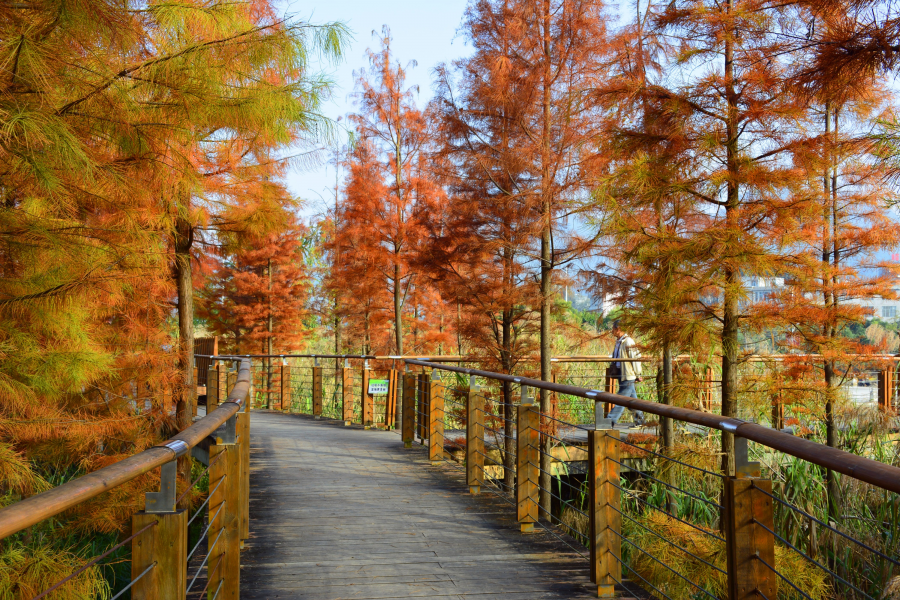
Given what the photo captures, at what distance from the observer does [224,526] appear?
9.83 feet

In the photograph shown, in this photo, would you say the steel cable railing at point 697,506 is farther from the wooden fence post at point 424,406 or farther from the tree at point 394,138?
the tree at point 394,138

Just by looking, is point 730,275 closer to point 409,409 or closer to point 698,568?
point 698,568

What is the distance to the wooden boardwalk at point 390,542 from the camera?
3.59 meters

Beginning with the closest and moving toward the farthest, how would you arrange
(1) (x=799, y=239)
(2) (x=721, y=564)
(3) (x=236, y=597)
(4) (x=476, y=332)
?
(3) (x=236, y=597)
(2) (x=721, y=564)
(1) (x=799, y=239)
(4) (x=476, y=332)

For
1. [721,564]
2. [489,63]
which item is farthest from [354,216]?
[721,564]

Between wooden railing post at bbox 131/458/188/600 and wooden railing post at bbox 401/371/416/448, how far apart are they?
6573 millimetres

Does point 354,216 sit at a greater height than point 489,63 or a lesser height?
lesser

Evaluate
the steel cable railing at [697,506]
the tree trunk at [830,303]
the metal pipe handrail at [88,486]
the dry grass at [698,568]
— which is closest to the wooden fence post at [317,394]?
the steel cable railing at [697,506]

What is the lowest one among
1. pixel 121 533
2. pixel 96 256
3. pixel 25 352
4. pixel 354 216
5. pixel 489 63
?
pixel 121 533

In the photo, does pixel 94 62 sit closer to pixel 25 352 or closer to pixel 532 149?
pixel 25 352

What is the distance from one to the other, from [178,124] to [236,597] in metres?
2.87

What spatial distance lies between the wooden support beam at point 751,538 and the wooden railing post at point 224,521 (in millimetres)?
2018

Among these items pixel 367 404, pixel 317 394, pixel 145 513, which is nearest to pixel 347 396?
pixel 367 404

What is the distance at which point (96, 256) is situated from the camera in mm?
4559
